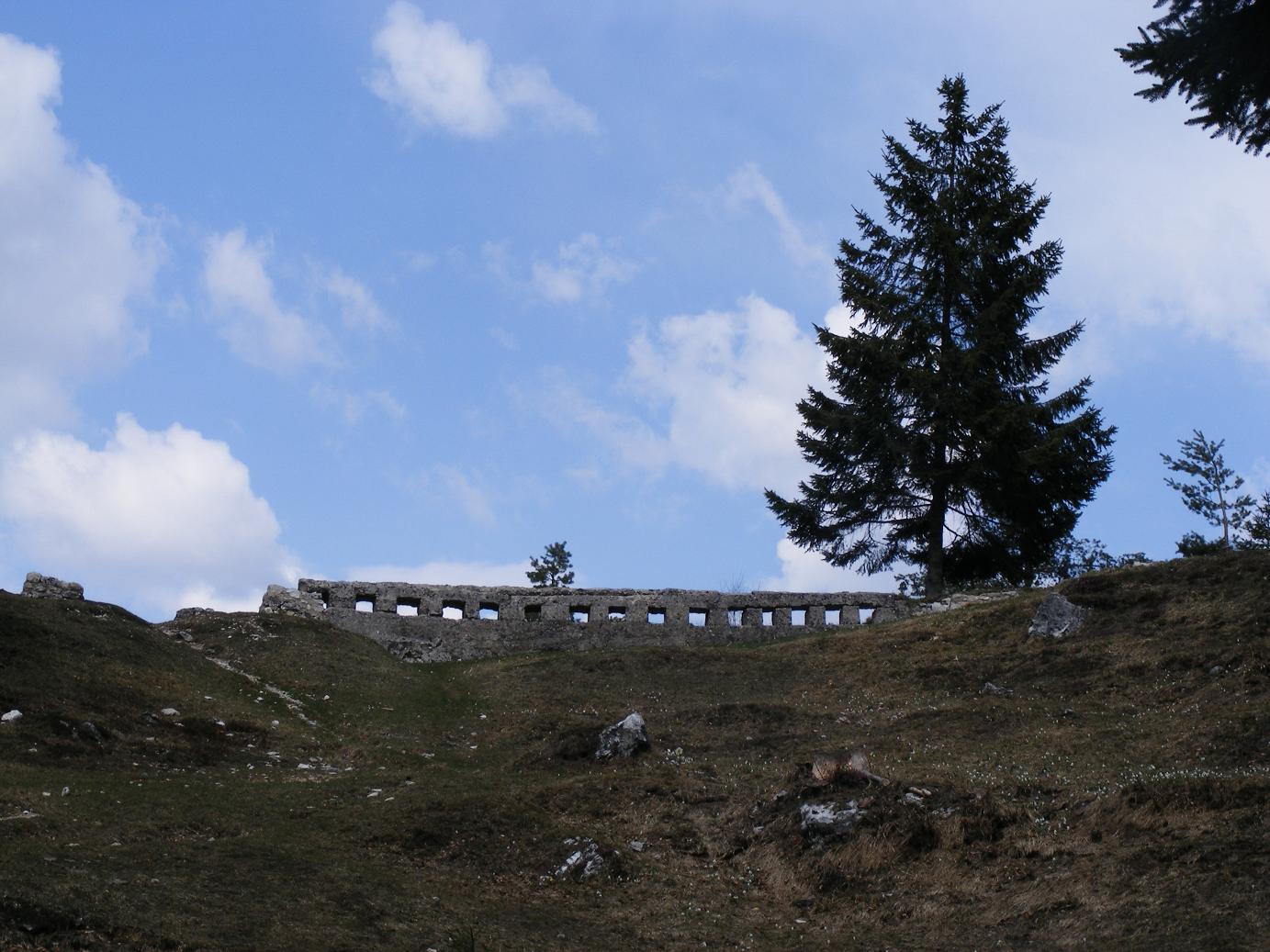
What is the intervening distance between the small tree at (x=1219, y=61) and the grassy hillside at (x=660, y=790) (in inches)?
333

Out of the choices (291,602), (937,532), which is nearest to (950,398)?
(937,532)

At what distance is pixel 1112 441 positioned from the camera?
42219 millimetres

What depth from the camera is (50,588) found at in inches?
1326

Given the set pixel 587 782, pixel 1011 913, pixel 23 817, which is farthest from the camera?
pixel 587 782

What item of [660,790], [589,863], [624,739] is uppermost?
[624,739]

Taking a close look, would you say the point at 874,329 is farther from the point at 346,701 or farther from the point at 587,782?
the point at 587,782

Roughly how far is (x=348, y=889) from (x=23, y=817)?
4.75m

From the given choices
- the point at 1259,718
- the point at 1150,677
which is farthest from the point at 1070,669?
the point at 1259,718

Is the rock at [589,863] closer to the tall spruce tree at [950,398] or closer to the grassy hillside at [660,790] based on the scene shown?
the grassy hillside at [660,790]

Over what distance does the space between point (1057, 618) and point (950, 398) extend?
1241cm

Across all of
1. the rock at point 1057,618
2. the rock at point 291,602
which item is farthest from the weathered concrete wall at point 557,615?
the rock at point 1057,618

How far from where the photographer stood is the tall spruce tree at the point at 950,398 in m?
42.0

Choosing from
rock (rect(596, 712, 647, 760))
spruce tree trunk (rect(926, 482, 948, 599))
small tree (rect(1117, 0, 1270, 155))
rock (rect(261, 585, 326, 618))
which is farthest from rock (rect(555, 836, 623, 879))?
spruce tree trunk (rect(926, 482, 948, 599))

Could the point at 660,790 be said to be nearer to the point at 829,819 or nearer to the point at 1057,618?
the point at 829,819
